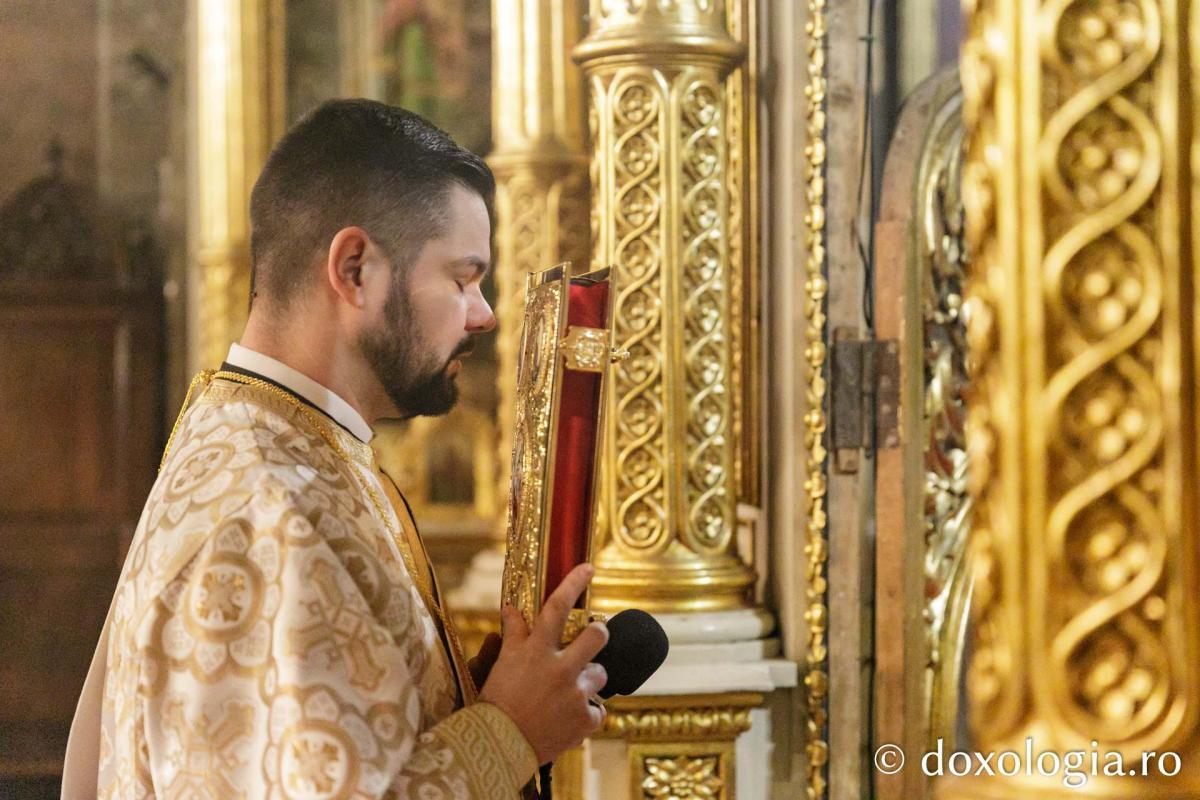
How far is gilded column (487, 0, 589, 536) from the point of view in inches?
154

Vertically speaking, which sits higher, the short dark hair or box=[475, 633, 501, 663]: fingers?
the short dark hair

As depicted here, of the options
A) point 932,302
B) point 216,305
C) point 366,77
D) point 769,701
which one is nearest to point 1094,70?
point 932,302

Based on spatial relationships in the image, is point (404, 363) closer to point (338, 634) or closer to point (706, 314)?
point (338, 634)

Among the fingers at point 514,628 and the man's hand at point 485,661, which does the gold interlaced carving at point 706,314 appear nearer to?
the man's hand at point 485,661

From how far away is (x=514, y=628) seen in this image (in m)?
1.55

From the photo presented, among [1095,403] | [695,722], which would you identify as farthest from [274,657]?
[695,722]

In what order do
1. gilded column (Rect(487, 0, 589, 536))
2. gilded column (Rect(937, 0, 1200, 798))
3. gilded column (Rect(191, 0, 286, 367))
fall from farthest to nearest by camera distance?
gilded column (Rect(191, 0, 286, 367)), gilded column (Rect(487, 0, 589, 536)), gilded column (Rect(937, 0, 1200, 798))

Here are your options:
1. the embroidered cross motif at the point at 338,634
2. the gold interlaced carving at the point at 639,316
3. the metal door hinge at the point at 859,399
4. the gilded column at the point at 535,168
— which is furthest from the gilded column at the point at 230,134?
the embroidered cross motif at the point at 338,634

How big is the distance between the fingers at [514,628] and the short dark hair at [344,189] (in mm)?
358

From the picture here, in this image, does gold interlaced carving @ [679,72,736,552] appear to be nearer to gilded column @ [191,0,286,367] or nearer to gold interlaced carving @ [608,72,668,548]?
gold interlaced carving @ [608,72,668,548]

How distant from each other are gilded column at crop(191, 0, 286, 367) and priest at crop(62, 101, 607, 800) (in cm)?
414

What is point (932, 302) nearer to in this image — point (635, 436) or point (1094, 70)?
point (635, 436)

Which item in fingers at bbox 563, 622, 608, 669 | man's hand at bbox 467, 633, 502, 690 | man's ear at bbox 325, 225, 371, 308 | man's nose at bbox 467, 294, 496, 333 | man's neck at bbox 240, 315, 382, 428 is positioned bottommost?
man's hand at bbox 467, 633, 502, 690

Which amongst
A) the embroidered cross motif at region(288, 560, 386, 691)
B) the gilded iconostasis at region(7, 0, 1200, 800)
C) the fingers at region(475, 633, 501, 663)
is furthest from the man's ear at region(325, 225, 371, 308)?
the gilded iconostasis at region(7, 0, 1200, 800)
